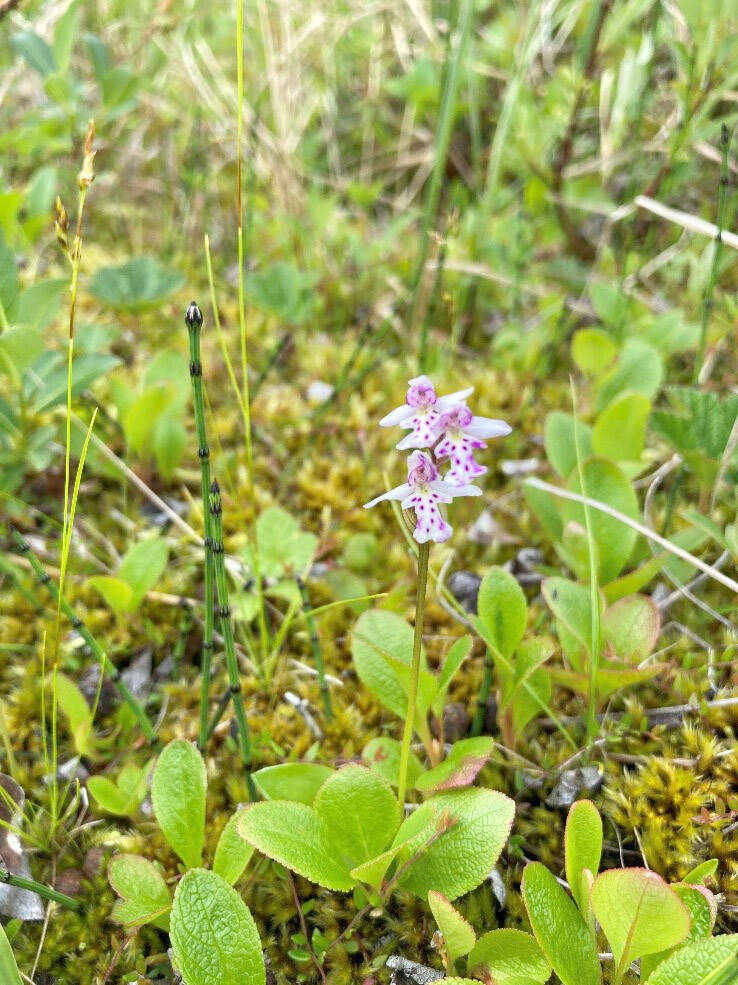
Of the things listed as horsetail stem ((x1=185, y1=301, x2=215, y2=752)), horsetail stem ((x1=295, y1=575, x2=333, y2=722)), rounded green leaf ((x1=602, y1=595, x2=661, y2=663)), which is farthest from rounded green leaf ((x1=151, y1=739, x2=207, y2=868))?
Answer: rounded green leaf ((x1=602, y1=595, x2=661, y2=663))

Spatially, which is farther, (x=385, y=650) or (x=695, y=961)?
(x=385, y=650)

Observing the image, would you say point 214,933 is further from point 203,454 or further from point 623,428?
point 623,428

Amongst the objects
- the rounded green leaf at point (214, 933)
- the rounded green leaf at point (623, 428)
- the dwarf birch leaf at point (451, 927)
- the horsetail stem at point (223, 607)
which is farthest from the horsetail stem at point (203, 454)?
the rounded green leaf at point (623, 428)

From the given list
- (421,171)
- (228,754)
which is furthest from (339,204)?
(228,754)

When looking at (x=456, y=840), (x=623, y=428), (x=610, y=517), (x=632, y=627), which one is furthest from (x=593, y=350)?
(x=456, y=840)

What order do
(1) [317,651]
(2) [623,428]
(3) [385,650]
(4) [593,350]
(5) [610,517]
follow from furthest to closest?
(4) [593,350], (2) [623,428], (5) [610,517], (1) [317,651], (3) [385,650]

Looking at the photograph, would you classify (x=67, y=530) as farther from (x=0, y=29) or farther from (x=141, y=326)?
(x=0, y=29)

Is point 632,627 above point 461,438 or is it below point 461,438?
below
